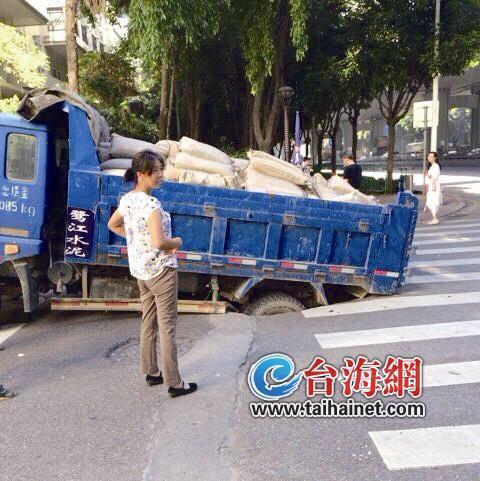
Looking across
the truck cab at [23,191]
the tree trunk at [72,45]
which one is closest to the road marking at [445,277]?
the truck cab at [23,191]

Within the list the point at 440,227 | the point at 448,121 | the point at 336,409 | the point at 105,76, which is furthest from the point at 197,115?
the point at 448,121

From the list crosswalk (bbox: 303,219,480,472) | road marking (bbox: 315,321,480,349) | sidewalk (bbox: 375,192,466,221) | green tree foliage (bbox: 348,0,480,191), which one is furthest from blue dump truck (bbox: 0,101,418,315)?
green tree foliage (bbox: 348,0,480,191)

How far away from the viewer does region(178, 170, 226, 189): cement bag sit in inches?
237

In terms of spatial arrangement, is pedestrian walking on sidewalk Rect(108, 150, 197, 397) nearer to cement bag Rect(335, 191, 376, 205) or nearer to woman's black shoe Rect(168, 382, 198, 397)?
woman's black shoe Rect(168, 382, 198, 397)

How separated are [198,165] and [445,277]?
13.6 feet

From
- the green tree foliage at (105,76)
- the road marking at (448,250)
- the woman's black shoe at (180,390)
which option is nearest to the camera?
the woman's black shoe at (180,390)

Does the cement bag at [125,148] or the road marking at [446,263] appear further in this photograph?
the road marking at [446,263]

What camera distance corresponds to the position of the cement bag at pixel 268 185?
610 cm

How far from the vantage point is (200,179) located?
19.9 feet

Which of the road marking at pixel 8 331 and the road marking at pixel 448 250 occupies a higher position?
the road marking at pixel 448 250

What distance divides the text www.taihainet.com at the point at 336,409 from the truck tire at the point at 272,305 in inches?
91.1

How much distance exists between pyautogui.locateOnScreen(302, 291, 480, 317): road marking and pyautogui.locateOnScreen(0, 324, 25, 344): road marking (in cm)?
330

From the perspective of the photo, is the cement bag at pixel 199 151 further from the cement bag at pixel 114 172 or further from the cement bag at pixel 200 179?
the cement bag at pixel 114 172

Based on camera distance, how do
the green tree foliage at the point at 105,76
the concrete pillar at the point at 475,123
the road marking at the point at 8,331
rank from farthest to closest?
the concrete pillar at the point at 475,123 < the green tree foliage at the point at 105,76 < the road marking at the point at 8,331
